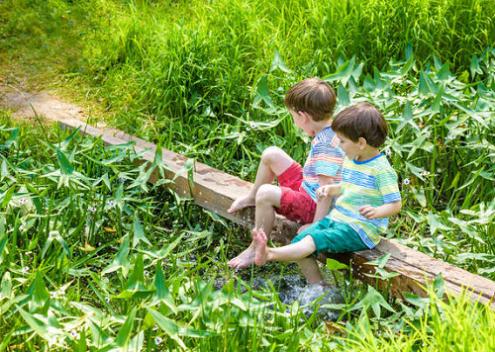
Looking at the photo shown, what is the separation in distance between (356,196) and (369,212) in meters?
0.11

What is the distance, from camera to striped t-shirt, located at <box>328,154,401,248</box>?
3588mm

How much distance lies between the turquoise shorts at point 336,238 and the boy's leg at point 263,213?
13.6 inches

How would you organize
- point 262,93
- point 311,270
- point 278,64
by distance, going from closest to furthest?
point 311,270 < point 262,93 < point 278,64

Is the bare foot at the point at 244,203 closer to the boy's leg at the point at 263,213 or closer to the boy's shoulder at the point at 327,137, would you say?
the boy's leg at the point at 263,213

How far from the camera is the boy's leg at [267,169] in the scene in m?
4.10

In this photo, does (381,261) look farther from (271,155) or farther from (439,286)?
(271,155)

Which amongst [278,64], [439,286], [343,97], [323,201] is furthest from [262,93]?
[439,286]

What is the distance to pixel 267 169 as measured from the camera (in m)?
4.14

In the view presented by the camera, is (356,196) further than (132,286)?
Yes

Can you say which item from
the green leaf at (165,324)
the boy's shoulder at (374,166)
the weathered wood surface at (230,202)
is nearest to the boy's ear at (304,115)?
the boy's shoulder at (374,166)

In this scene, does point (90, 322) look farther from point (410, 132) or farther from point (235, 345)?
point (410, 132)

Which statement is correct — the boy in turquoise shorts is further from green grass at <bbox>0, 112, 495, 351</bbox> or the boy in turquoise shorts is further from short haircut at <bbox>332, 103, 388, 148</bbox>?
green grass at <bbox>0, 112, 495, 351</bbox>

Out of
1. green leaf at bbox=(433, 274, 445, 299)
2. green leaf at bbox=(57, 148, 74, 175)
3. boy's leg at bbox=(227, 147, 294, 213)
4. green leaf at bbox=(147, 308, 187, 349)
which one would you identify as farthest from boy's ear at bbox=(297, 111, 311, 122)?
green leaf at bbox=(147, 308, 187, 349)

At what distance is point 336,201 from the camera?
3719mm
